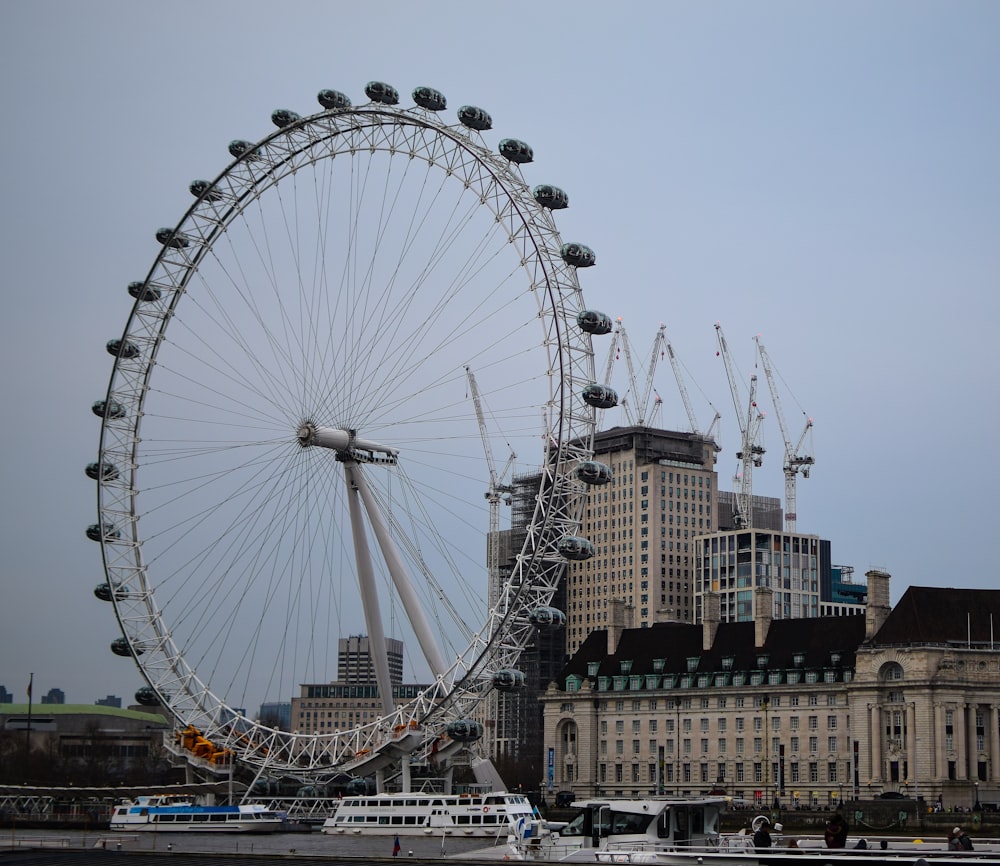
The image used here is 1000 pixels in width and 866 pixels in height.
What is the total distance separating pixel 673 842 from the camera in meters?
55.3

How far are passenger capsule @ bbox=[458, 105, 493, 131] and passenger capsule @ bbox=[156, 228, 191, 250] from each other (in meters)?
22.3

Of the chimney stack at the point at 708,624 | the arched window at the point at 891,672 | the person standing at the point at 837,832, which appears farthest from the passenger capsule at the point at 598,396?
the chimney stack at the point at 708,624

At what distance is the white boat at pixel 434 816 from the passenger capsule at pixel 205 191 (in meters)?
41.1

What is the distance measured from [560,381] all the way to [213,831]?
40070 millimetres

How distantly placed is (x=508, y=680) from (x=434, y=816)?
13.0 m

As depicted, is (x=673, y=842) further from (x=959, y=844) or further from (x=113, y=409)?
(x=113, y=409)

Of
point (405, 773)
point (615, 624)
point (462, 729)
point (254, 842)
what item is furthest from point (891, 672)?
point (254, 842)

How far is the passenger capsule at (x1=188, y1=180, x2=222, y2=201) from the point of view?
10538cm

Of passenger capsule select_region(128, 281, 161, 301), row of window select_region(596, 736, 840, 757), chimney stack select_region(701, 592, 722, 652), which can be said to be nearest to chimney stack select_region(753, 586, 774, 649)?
chimney stack select_region(701, 592, 722, 652)

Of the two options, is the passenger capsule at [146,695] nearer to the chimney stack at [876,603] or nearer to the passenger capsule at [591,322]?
the passenger capsule at [591,322]

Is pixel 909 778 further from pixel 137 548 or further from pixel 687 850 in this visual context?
pixel 687 850

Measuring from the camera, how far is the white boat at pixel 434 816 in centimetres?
9950

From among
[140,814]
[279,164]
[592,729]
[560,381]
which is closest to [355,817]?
[140,814]

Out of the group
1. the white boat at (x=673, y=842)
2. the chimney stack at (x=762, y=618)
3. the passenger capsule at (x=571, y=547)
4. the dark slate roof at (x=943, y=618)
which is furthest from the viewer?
the chimney stack at (x=762, y=618)
